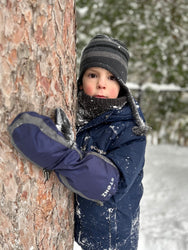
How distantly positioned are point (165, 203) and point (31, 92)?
125 inches

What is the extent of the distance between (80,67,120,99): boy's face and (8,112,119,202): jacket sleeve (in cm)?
46

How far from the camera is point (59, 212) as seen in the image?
A: 1.30 m

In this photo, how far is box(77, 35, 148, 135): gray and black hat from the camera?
146cm

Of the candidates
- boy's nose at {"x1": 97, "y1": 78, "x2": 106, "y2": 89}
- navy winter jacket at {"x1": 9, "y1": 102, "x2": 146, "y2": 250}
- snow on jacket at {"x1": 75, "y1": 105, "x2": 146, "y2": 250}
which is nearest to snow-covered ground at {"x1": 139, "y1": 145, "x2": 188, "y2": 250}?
navy winter jacket at {"x1": 9, "y1": 102, "x2": 146, "y2": 250}

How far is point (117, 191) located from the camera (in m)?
1.26

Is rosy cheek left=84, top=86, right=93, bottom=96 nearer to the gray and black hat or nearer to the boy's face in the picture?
the boy's face

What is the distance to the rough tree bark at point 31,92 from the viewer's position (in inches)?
38.5

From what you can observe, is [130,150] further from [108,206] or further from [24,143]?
[24,143]

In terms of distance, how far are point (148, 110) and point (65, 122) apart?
6.24 metres

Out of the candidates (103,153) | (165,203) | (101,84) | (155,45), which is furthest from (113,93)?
(155,45)

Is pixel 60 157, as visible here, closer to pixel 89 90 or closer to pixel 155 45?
pixel 89 90

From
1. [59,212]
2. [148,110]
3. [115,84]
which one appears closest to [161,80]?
[148,110]

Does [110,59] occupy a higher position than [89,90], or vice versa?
[110,59]

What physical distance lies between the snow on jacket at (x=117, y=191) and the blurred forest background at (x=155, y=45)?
214 inches
